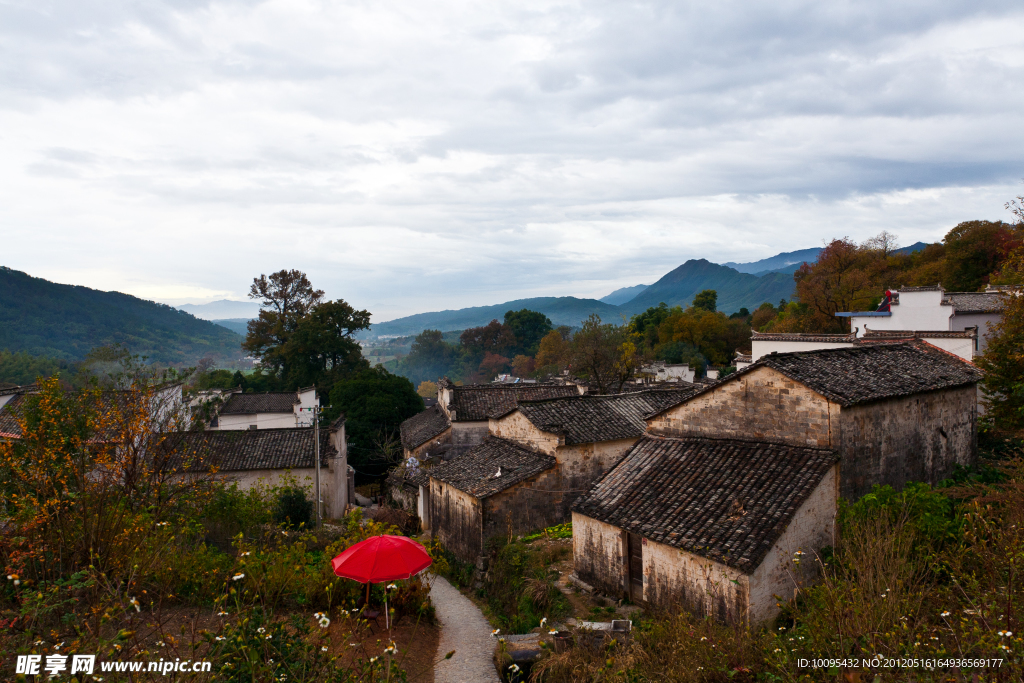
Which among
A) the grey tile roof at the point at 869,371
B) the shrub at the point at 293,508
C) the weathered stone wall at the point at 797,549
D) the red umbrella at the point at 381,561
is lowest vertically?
the shrub at the point at 293,508

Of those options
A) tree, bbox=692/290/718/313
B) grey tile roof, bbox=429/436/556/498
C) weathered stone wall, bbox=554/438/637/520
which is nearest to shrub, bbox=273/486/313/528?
grey tile roof, bbox=429/436/556/498

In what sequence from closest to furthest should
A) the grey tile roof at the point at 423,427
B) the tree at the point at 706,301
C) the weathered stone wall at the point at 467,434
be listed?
the weathered stone wall at the point at 467,434 → the grey tile roof at the point at 423,427 → the tree at the point at 706,301

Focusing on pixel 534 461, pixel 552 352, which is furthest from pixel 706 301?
pixel 534 461

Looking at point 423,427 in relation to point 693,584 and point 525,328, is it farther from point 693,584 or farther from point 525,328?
point 525,328

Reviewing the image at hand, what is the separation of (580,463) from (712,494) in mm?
7592

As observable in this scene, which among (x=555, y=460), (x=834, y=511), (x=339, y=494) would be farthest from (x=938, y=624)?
(x=339, y=494)

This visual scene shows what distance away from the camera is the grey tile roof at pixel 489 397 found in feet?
104

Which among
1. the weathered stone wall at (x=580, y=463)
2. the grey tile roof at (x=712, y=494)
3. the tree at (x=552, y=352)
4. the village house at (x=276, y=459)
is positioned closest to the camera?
the grey tile roof at (x=712, y=494)

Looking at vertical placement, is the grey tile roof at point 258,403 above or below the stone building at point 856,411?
below

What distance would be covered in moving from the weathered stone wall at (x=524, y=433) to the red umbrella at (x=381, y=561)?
10.1m

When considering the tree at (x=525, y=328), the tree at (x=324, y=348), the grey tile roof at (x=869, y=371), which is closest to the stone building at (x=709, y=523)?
Answer: the grey tile roof at (x=869, y=371)

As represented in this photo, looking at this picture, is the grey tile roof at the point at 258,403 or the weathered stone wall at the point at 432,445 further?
the grey tile roof at the point at 258,403

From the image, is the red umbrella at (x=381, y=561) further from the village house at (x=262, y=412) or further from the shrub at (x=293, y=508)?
the village house at (x=262, y=412)

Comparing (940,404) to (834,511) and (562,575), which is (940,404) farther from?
(562,575)
